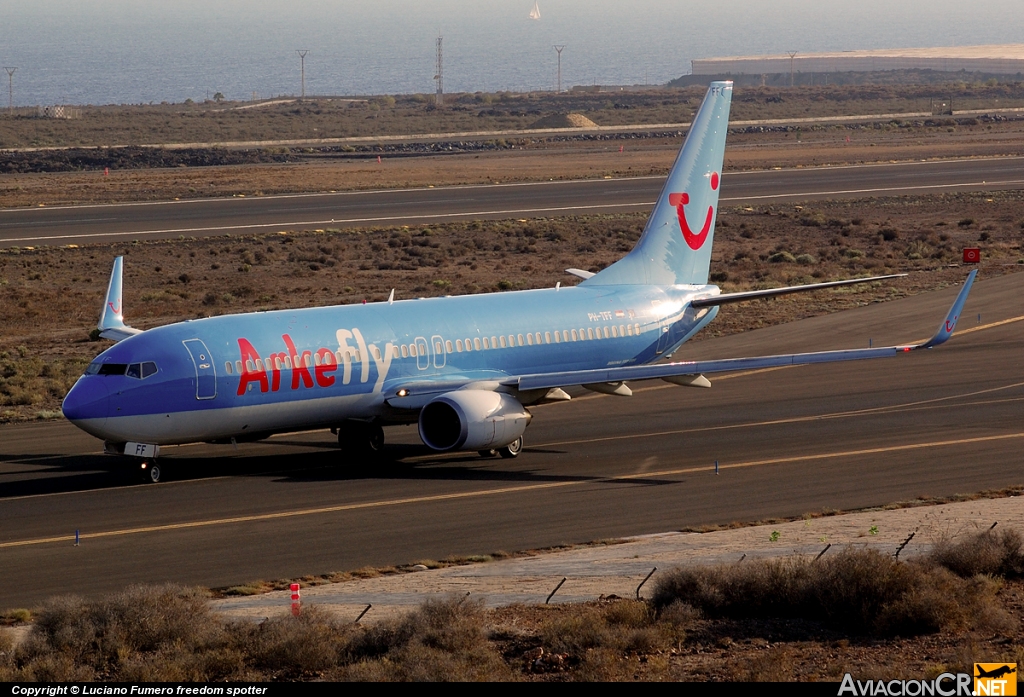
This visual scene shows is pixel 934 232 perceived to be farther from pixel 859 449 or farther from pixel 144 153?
pixel 144 153

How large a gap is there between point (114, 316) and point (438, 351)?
10.0 meters

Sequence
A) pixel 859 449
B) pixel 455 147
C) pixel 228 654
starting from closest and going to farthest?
1. pixel 228 654
2. pixel 859 449
3. pixel 455 147

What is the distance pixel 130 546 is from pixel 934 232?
233ft

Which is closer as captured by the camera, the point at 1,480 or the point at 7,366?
the point at 1,480

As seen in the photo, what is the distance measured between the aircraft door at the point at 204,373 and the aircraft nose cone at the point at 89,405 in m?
2.05

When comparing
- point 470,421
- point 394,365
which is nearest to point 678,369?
point 470,421

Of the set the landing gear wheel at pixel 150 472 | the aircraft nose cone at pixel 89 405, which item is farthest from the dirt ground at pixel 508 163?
the aircraft nose cone at pixel 89 405

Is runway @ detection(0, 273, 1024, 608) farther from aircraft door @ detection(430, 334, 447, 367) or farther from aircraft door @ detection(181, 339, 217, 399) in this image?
aircraft door @ detection(430, 334, 447, 367)

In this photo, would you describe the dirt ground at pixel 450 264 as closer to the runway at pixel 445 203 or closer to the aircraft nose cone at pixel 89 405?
the runway at pixel 445 203

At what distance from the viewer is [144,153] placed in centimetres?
15038

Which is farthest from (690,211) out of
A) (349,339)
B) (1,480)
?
(1,480)

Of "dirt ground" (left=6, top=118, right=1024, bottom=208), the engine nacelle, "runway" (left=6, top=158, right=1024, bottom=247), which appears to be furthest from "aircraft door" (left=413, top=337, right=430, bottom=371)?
"dirt ground" (left=6, top=118, right=1024, bottom=208)

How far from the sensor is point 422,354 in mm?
37500

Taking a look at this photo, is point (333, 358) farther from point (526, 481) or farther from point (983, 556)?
point (983, 556)
